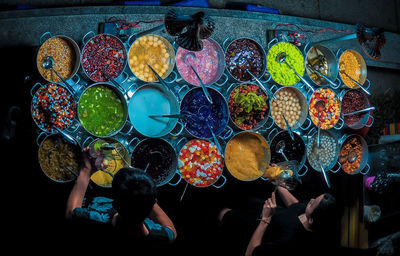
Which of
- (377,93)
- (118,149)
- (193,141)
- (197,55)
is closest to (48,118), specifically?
(118,149)

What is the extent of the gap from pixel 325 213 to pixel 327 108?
3.54 feet

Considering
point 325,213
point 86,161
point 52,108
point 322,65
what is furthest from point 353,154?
point 52,108

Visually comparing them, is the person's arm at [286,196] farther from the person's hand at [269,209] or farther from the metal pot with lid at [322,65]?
the metal pot with lid at [322,65]

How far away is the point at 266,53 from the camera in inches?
114

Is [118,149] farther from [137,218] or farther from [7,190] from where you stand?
[7,190]

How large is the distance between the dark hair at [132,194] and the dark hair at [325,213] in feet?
4.06

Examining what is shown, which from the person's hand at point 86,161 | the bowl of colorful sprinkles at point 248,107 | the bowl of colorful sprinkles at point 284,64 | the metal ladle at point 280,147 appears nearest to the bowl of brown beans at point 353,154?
the metal ladle at point 280,147

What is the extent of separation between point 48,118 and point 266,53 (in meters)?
1.91

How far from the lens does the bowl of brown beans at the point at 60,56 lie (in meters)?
2.41

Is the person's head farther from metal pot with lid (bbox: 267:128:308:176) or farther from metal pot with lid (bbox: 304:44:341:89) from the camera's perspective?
metal pot with lid (bbox: 304:44:341:89)

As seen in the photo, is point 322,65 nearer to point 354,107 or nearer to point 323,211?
point 354,107

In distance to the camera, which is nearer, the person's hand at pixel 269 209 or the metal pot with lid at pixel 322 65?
the person's hand at pixel 269 209

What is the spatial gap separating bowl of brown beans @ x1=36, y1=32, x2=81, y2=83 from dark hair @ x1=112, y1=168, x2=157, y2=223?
1.14 meters

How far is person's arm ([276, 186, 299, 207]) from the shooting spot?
2.88m
